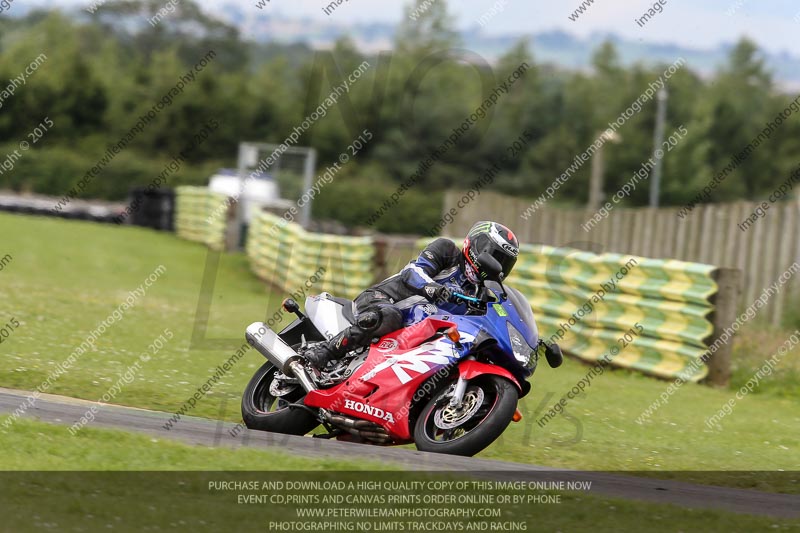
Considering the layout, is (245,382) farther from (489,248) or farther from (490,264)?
(490,264)

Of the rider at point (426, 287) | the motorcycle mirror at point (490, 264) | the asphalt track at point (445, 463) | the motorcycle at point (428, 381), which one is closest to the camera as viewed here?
the asphalt track at point (445, 463)

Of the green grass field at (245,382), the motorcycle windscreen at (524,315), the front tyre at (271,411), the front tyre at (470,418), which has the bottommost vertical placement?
the green grass field at (245,382)

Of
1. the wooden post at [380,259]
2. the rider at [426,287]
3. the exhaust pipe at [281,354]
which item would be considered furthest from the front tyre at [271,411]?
the wooden post at [380,259]

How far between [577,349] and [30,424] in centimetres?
930

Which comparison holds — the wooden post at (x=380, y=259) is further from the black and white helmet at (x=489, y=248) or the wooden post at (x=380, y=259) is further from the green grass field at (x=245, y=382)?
the black and white helmet at (x=489, y=248)

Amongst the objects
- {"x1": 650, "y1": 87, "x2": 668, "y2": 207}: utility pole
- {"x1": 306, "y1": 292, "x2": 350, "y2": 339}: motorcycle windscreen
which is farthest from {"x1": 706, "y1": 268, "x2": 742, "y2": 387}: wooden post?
{"x1": 650, "y1": 87, "x2": 668, "y2": 207}: utility pole

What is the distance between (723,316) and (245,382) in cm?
583

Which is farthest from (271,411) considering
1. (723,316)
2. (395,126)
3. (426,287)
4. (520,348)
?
(395,126)

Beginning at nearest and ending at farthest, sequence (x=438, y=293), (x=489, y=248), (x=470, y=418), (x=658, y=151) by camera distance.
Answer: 1. (x=470, y=418)
2. (x=438, y=293)
3. (x=489, y=248)
4. (x=658, y=151)

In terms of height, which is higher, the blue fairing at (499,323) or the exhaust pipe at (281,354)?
the blue fairing at (499,323)

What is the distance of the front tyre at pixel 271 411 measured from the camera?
8594mm

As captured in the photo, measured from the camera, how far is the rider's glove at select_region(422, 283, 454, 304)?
830 centimetres

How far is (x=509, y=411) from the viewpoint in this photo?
Answer: 7723mm

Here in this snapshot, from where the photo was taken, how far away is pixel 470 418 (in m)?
7.94
